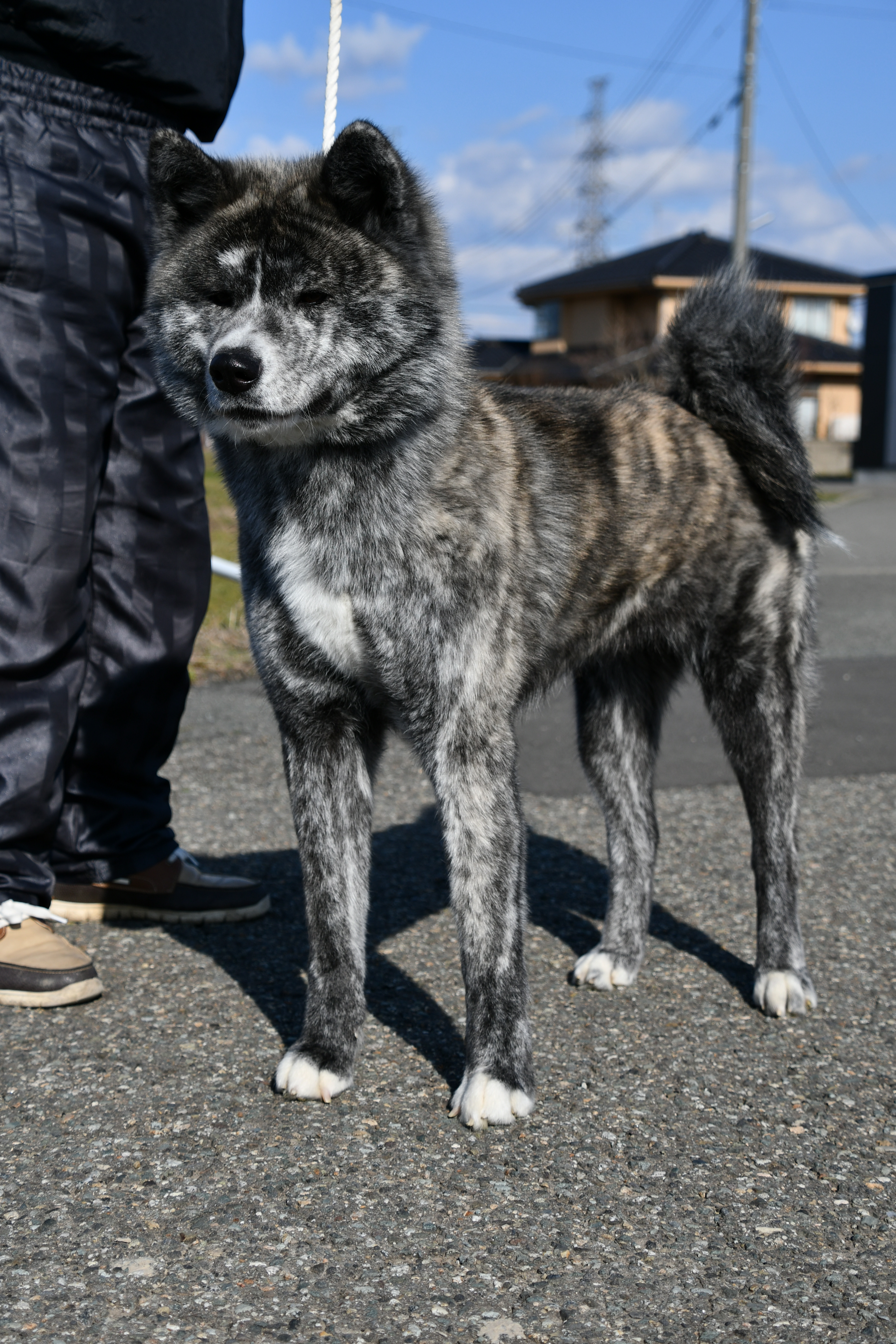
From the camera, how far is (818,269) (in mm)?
42438

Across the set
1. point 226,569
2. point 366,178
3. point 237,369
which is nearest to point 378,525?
point 237,369

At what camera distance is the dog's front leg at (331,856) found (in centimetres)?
265

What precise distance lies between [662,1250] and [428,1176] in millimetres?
468

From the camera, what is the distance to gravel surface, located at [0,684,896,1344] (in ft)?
6.22

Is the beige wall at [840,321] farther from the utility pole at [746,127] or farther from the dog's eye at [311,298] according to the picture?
the dog's eye at [311,298]

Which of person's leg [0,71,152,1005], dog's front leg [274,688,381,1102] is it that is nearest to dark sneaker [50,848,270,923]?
person's leg [0,71,152,1005]

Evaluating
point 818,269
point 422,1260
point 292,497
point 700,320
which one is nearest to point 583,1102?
point 422,1260

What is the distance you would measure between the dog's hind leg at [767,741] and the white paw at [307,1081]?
1207 mm

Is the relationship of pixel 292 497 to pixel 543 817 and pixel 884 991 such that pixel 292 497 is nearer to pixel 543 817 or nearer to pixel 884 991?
pixel 884 991

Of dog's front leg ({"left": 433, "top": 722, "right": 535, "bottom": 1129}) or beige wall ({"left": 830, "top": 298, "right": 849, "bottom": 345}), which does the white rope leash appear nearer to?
dog's front leg ({"left": 433, "top": 722, "right": 535, "bottom": 1129})

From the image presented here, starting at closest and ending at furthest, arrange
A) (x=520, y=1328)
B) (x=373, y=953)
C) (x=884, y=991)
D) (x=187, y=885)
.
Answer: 1. (x=520, y=1328)
2. (x=884, y=991)
3. (x=373, y=953)
4. (x=187, y=885)

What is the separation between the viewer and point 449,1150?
238 cm

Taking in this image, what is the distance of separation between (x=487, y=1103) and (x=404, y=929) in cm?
114

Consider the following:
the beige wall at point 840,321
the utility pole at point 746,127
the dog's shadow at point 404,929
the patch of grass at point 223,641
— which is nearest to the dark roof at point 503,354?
the utility pole at point 746,127
